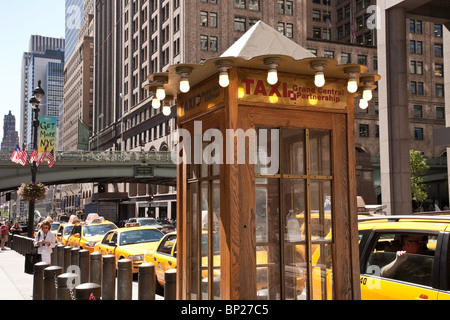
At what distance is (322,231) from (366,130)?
69009 millimetres

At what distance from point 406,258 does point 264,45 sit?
303cm

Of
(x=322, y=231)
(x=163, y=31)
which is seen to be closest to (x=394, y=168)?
(x=322, y=231)

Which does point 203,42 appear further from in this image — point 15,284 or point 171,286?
point 171,286

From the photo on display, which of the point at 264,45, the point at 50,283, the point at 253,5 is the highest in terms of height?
the point at 253,5

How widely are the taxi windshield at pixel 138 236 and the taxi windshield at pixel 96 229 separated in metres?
4.82

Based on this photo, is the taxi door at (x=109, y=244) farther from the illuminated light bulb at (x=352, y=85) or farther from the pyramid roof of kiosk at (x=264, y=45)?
the illuminated light bulb at (x=352, y=85)

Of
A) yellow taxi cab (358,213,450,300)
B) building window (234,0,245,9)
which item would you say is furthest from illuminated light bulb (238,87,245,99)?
building window (234,0,245,9)

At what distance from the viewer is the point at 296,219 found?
17.6 ft

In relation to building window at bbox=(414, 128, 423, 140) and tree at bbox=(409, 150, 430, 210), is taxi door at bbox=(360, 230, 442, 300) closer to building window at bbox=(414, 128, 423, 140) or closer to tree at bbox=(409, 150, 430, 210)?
tree at bbox=(409, 150, 430, 210)

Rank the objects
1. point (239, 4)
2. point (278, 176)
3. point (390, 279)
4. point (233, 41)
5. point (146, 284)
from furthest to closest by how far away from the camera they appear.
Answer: point (239, 4)
point (233, 41)
point (146, 284)
point (390, 279)
point (278, 176)

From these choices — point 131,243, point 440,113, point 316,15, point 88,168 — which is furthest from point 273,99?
point 316,15

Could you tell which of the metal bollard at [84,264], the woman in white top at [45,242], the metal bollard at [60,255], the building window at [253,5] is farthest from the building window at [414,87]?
the metal bollard at [84,264]

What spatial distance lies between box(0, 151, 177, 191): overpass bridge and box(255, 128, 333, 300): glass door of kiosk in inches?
1735

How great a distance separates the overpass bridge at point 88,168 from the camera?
46344 millimetres
